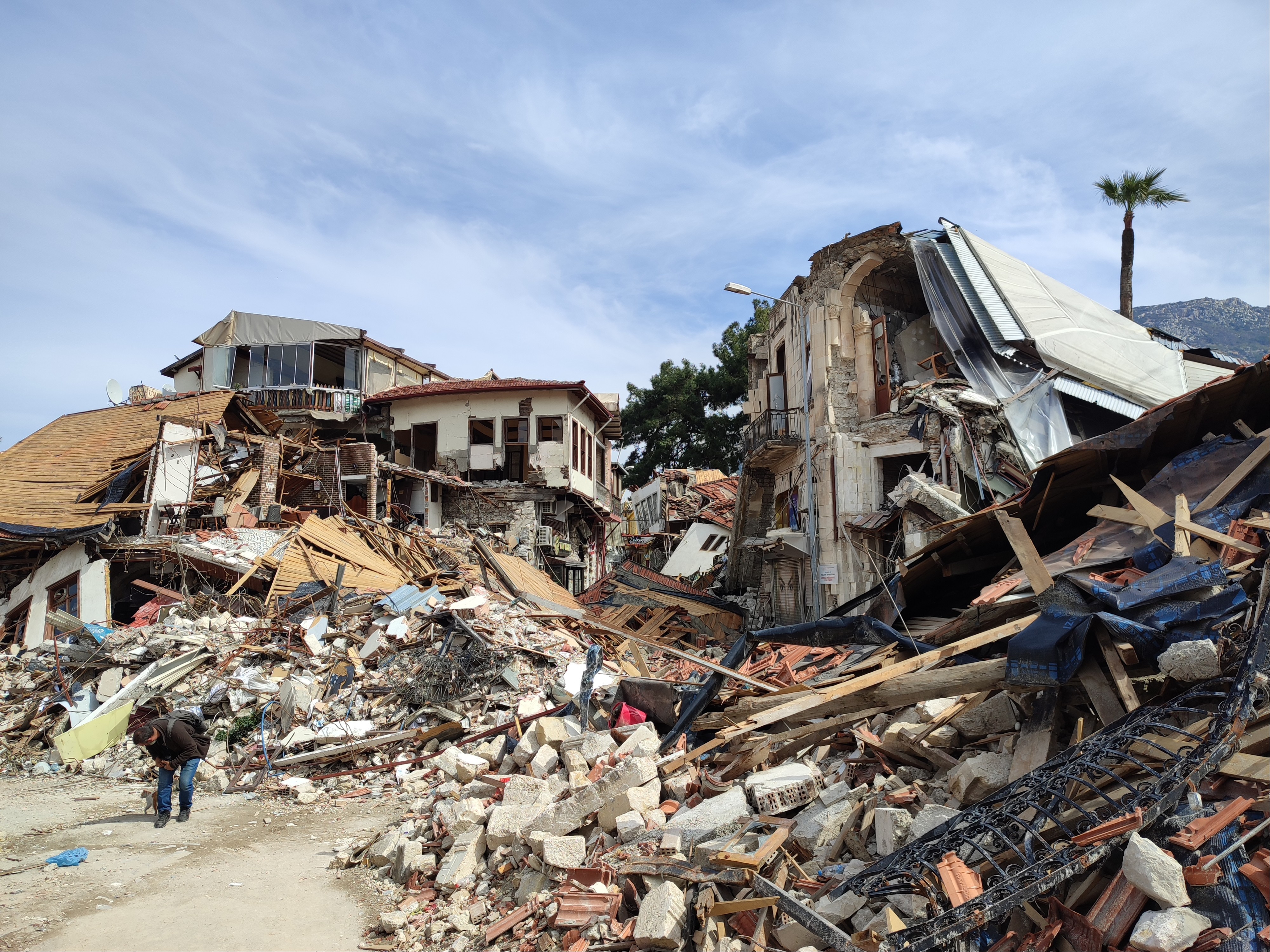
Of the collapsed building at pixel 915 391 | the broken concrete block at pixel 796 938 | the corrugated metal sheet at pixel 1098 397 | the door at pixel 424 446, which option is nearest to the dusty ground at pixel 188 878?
the broken concrete block at pixel 796 938

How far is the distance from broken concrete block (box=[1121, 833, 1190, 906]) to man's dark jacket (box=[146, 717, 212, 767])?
8190 mm

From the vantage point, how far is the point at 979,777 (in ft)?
15.9

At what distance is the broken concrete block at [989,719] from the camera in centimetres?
554

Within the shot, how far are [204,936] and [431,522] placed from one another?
70.3ft

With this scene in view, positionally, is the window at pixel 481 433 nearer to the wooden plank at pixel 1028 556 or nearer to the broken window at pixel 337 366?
the broken window at pixel 337 366

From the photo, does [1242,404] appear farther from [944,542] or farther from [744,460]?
[744,460]

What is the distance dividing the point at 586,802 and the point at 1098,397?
14188 millimetres

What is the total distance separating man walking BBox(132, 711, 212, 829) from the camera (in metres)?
8.08

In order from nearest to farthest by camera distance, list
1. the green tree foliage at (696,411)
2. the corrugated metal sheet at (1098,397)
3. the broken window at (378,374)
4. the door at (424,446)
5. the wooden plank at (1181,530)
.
Answer: the wooden plank at (1181,530)
the corrugated metal sheet at (1098,397)
the door at (424,446)
the broken window at (378,374)
the green tree foliage at (696,411)

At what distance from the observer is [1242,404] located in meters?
7.63

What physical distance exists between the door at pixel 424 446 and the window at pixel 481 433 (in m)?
1.28

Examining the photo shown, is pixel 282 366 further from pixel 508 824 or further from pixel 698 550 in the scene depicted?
pixel 508 824

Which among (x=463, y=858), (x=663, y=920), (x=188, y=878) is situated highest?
(x=663, y=920)

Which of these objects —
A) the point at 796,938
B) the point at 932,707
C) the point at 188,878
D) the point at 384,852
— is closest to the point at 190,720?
the point at 188,878
